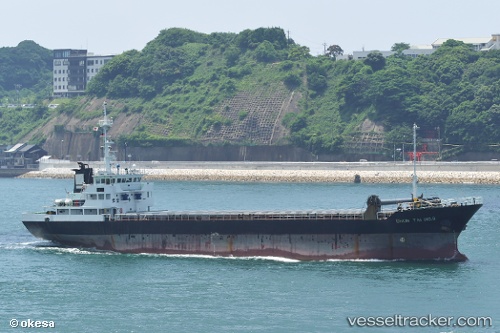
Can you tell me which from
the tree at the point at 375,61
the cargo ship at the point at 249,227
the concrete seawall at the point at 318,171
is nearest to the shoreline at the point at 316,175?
the concrete seawall at the point at 318,171

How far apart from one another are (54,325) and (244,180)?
11181 centimetres

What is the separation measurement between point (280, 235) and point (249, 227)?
7.04ft

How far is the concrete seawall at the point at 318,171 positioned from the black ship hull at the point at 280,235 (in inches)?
2574

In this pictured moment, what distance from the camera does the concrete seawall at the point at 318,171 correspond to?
144513 millimetres

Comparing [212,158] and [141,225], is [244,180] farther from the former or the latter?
[141,225]

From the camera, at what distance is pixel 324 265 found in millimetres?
63156

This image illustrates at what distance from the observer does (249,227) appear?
66.4 metres
